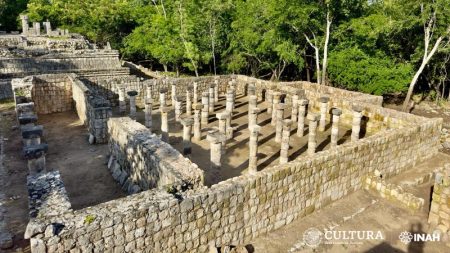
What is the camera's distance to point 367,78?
72.9ft

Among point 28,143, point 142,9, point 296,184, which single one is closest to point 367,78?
point 296,184

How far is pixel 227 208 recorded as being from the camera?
715cm

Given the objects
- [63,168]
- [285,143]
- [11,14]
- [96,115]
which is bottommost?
[63,168]

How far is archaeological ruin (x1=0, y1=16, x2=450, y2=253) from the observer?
19.5ft

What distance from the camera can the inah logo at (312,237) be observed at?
793 centimetres

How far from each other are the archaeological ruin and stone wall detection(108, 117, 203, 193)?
3 cm

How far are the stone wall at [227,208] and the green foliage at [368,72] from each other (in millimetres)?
11849

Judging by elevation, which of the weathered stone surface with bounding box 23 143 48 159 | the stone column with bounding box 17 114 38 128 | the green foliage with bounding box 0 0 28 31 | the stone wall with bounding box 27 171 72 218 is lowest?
the weathered stone surface with bounding box 23 143 48 159

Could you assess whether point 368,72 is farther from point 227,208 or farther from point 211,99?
point 227,208

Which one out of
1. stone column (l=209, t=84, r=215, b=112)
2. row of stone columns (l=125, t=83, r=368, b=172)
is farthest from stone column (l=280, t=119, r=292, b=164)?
stone column (l=209, t=84, r=215, b=112)

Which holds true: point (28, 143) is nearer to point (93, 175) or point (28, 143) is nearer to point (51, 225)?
point (93, 175)

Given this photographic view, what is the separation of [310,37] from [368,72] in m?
6.48

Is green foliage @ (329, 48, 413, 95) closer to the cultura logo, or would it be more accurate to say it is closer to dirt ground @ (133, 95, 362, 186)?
dirt ground @ (133, 95, 362, 186)

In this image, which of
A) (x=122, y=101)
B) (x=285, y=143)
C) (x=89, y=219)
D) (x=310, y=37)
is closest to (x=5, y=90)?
(x=122, y=101)
